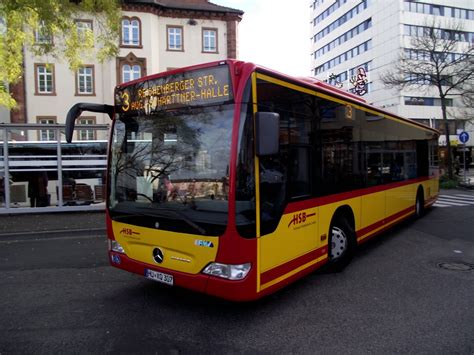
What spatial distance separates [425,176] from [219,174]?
29.8 feet

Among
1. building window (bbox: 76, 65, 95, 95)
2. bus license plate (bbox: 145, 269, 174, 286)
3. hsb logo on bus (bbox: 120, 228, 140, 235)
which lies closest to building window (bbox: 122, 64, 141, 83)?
building window (bbox: 76, 65, 95, 95)

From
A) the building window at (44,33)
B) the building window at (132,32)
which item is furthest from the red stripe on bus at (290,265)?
the building window at (132,32)

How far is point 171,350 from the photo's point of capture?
3664 mm

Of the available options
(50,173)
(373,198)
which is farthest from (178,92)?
(50,173)

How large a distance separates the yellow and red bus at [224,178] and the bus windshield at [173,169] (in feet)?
0.04

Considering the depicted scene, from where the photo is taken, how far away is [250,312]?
4.54m

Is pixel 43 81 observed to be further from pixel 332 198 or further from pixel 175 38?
pixel 332 198

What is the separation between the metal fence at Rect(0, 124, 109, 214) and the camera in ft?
40.8

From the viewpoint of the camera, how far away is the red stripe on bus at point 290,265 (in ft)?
13.8

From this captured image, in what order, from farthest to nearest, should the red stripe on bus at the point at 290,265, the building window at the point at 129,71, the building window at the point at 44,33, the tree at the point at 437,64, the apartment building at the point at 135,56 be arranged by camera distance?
1. the building window at the point at 129,71
2. the apartment building at the point at 135,56
3. the tree at the point at 437,64
4. the building window at the point at 44,33
5. the red stripe on bus at the point at 290,265

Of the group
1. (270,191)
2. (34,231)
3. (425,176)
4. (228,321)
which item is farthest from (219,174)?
(425,176)

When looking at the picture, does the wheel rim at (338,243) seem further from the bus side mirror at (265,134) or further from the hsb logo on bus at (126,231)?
the hsb logo on bus at (126,231)

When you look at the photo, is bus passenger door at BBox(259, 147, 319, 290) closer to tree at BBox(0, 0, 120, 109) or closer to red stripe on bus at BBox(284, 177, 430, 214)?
red stripe on bus at BBox(284, 177, 430, 214)

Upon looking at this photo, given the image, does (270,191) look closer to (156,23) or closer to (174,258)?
(174,258)
